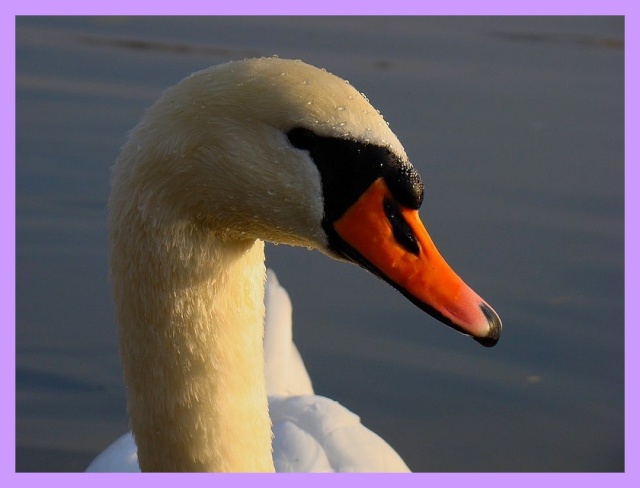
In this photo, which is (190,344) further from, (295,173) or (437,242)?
(437,242)

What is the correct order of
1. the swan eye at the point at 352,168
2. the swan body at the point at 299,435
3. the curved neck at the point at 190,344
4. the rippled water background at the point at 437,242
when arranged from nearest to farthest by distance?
the swan eye at the point at 352,168 < the curved neck at the point at 190,344 < the swan body at the point at 299,435 < the rippled water background at the point at 437,242

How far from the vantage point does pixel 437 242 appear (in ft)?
20.7

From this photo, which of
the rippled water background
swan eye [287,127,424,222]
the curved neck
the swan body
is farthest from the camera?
the rippled water background

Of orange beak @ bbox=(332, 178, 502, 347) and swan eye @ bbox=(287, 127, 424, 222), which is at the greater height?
swan eye @ bbox=(287, 127, 424, 222)

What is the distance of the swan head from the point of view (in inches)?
99.2

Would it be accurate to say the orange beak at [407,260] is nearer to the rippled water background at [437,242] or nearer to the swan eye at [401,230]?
the swan eye at [401,230]

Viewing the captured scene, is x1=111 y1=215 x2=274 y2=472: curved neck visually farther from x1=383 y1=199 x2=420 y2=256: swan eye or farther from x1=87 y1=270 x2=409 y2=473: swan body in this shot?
x1=87 y1=270 x2=409 y2=473: swan body

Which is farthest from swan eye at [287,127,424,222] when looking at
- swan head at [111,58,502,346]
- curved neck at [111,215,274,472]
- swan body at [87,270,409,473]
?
swan body at [87,270,409,473]

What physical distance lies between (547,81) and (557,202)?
1.53 meters

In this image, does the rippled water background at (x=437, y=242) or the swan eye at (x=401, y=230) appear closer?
the swan eye at (x=401, y=230)

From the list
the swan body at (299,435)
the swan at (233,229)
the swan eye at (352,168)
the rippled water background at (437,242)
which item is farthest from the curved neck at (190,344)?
the rippled water background at (437,242)

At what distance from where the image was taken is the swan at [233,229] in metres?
2.54

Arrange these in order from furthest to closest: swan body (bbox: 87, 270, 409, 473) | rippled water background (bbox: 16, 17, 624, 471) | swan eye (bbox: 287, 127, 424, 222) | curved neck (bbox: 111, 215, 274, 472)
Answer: rippled water background (bbox: 16, 17, 624, 471) → swan body (bbox: 87, 270, 409, 473) → curved neck (bbox: 111, 215, 274, 472) → swan eye (bbox: 287, 127, 424, 222)

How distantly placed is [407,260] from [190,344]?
59cm
